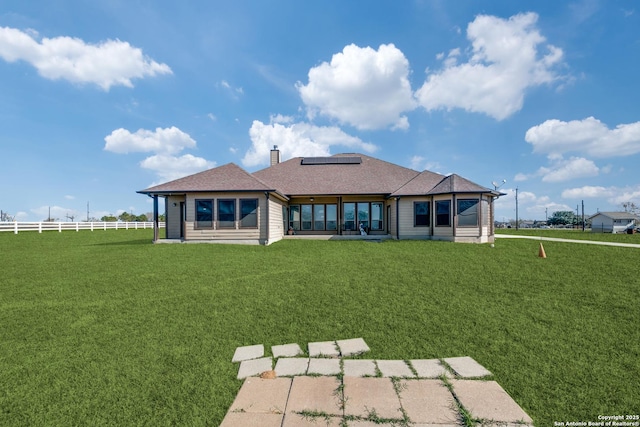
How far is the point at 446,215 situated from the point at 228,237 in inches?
479

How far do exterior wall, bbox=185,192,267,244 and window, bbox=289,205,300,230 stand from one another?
5.05 m

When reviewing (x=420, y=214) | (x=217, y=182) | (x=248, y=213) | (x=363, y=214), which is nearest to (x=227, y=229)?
(x=248, y=213)

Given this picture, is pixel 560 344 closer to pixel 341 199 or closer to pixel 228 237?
pixel 228 237

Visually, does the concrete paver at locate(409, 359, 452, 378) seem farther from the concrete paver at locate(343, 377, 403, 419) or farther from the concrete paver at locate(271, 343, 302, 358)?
the concrete paver at locate(271, 343, 302, 358)

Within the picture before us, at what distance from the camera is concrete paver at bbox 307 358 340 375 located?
10.8 ft

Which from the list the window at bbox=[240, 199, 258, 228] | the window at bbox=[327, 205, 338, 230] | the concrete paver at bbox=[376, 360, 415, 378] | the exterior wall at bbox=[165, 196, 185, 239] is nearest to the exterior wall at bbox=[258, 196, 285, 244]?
the window at bbox=[240, 199, 258, 228]

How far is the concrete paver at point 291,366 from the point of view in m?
3.28

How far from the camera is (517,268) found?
27.9ft

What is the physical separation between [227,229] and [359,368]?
13.2 metres

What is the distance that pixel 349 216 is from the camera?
20.1 meters

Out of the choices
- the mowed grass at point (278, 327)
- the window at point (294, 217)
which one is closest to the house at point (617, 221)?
the mowed grass at point (278, 327)

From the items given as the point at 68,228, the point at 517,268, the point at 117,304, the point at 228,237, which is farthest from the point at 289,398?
the point at 68,228

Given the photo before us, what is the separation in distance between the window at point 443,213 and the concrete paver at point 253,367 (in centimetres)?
1481

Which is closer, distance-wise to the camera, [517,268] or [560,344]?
[560,344]
